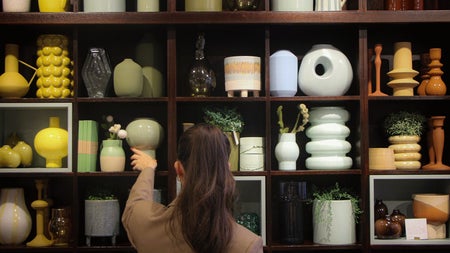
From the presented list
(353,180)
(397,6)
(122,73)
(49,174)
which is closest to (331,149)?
(353,180)

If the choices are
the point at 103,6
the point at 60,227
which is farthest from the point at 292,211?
A: the point at 103,6

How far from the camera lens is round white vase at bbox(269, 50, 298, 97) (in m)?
3.23

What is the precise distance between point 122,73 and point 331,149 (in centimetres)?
109

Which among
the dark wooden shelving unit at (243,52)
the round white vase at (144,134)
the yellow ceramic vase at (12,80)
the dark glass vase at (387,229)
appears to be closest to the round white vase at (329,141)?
the dark wooden shelving unit at (243,52)

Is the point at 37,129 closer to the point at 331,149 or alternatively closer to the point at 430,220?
the point at 331,149

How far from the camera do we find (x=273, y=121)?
11.4ft

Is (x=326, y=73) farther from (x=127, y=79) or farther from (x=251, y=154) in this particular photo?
(x=127, y=79)

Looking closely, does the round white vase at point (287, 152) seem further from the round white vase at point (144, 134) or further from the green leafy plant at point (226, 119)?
the round white vase at point (144, 134)

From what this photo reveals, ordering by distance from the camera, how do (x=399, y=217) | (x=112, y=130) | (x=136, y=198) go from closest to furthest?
(x=136, y=198)
(x=112, y=130)
(x=399, y=217)

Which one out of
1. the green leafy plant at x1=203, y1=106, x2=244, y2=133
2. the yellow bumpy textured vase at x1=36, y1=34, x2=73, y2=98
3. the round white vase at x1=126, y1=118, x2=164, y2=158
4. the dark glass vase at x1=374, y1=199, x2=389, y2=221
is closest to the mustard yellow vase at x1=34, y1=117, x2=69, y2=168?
the yellow bumpy textured vase at x1=36, y1=34, x2=73, y2=98

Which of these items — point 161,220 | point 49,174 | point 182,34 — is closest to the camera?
point 161,220

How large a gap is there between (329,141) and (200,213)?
161 centimetres

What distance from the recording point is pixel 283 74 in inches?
127

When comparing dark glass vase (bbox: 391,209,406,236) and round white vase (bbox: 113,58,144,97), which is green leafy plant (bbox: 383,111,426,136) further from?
round white vase (bbox: 113,58,144,97)
